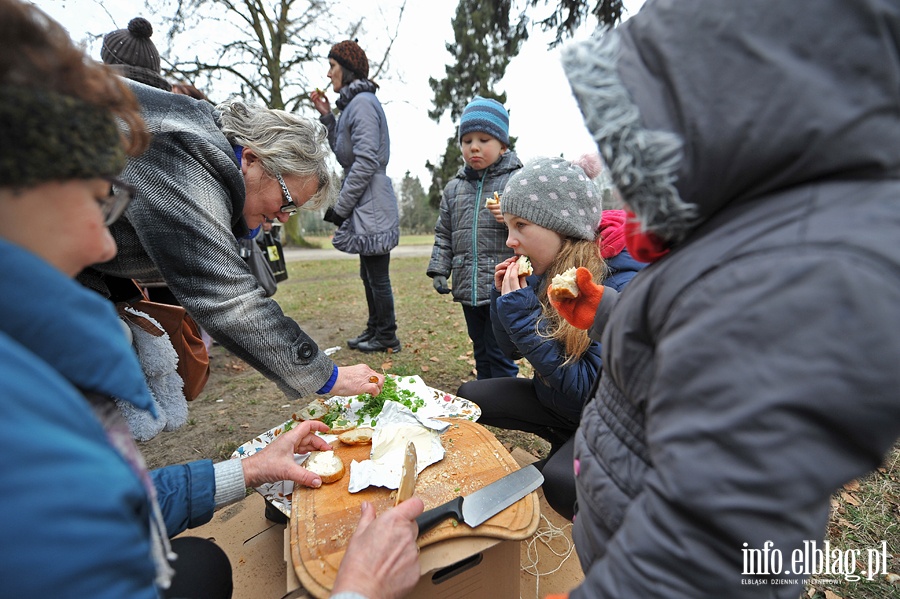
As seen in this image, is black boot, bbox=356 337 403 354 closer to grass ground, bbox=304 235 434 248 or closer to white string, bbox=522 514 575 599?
white string, bbox=522 514 575 599

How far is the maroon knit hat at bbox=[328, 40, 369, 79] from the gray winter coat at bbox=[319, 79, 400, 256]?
145mm

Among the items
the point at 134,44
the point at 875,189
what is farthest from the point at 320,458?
the point at 134,44

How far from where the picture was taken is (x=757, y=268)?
665 mm

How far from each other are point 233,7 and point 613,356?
49.6ft

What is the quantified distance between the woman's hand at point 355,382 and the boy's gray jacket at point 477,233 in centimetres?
153

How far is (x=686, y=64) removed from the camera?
2.31 ft

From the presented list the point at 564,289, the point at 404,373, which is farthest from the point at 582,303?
the point at 404,373

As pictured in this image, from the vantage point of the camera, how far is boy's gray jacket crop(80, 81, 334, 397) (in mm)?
1648

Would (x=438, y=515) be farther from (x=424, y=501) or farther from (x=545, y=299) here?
(x=545, y=299)

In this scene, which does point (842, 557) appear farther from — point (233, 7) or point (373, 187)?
point (233, 7)

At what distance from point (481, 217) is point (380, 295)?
1.69 meters

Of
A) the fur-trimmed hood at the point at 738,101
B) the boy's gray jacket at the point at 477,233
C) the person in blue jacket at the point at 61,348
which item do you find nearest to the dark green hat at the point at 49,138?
the person in blue jacket at the point at 61,348

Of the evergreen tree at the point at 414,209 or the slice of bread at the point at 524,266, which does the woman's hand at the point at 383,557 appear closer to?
the slice of bread at the point at 524,266

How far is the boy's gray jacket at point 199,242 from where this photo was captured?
1648 millimetres
